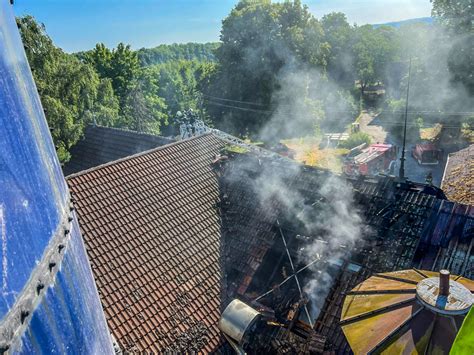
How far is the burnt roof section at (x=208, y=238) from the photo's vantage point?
26.9ft

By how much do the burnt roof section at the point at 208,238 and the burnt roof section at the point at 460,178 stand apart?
21.4 feet

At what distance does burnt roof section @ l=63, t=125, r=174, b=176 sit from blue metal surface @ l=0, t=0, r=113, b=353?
15.4 metres

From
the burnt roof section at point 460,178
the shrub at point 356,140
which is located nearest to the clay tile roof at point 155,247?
the burnt roof section at point 460,178

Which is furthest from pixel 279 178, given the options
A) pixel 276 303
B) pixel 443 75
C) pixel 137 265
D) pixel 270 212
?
pixel 443 75

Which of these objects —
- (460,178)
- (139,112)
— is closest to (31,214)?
(460,178)

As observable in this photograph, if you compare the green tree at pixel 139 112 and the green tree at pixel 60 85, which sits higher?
the green tree at pixel 60 85

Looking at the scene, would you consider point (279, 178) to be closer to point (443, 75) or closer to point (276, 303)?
point (276, 303)

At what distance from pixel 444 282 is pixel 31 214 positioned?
5370 millimetres

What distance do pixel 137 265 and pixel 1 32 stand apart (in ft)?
24.8

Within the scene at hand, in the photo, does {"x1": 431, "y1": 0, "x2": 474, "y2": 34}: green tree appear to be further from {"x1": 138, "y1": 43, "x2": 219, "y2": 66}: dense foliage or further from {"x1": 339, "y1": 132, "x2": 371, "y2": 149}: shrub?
{"x1": 138, "y1": 43, "x2": 219, "y2": 66}: dense foliage

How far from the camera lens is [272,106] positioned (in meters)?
29.0

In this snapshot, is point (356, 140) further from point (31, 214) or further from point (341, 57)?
point (31, 214)

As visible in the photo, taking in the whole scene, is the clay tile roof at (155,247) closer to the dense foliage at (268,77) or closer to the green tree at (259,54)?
the dense foliage at (268,77)

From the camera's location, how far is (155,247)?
957 cm
